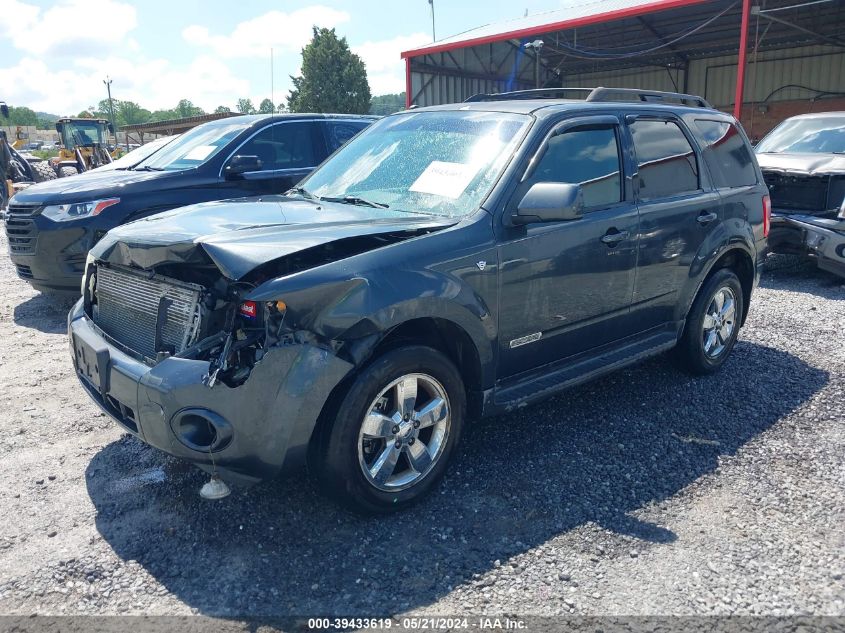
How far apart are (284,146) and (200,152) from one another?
0.87 meters

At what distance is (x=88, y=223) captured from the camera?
644 centimetres

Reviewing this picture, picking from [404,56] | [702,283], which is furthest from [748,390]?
[404,56]

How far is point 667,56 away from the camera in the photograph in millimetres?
24906

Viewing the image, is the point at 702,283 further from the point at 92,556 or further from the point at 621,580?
the point at 92,556

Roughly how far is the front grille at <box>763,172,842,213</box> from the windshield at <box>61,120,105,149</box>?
952 inches

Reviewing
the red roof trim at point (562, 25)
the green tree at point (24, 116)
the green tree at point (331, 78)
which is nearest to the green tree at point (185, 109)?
the green tree at point (24, 116)

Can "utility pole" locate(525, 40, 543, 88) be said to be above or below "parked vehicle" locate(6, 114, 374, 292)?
above

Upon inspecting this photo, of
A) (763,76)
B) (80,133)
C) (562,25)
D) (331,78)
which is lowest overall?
(80,133)

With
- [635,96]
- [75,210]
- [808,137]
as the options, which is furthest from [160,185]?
[808,137]

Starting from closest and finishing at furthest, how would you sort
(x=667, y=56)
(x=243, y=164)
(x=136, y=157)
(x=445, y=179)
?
1. (x=445, y=179)
2. (x=243, y=164)
3. (x=136, y=157)
4. (x=667, y=56)

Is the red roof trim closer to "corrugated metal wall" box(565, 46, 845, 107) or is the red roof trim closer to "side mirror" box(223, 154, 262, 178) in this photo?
"corrugated metal wall" box(565, 46, 845, 107)

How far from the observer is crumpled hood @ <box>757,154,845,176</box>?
7.93m

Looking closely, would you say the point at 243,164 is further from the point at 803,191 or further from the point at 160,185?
the point at 803,191

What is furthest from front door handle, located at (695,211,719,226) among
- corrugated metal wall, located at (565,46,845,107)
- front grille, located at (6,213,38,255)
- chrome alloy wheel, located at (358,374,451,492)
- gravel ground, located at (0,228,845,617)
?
corrugated metal wall, located at (565,46,845,107)
